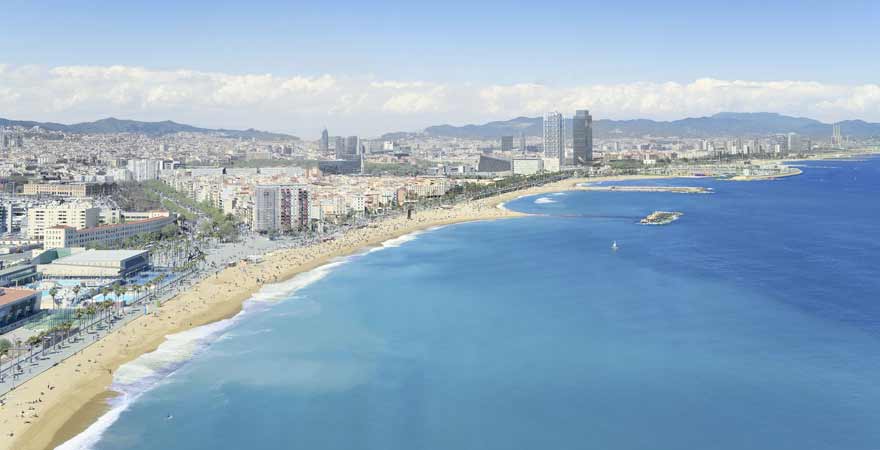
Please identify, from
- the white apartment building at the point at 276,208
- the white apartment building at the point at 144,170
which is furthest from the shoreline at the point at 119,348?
→ the white apartment building at the point at 144,170

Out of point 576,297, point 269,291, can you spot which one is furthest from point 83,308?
point 576,297

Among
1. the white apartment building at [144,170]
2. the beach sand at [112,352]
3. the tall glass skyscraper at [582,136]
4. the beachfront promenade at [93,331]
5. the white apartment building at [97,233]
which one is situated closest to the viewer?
the beach sand at [112,352]

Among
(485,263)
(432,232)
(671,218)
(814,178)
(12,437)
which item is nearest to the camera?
(12,437)

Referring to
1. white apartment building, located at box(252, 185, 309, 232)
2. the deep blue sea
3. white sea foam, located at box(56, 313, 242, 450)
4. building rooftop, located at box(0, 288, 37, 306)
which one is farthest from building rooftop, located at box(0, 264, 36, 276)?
white apartment building, located at box(252, 185, 309, 232)

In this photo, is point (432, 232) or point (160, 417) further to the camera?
point (432, 232)

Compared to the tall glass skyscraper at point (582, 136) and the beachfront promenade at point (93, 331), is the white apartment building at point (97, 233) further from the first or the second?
the tall glass skyscraper at point (582, 136)

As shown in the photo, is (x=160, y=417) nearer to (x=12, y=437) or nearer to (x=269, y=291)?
(x=12, y=437)

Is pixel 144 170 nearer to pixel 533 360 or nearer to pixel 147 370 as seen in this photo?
pixel 147 370
